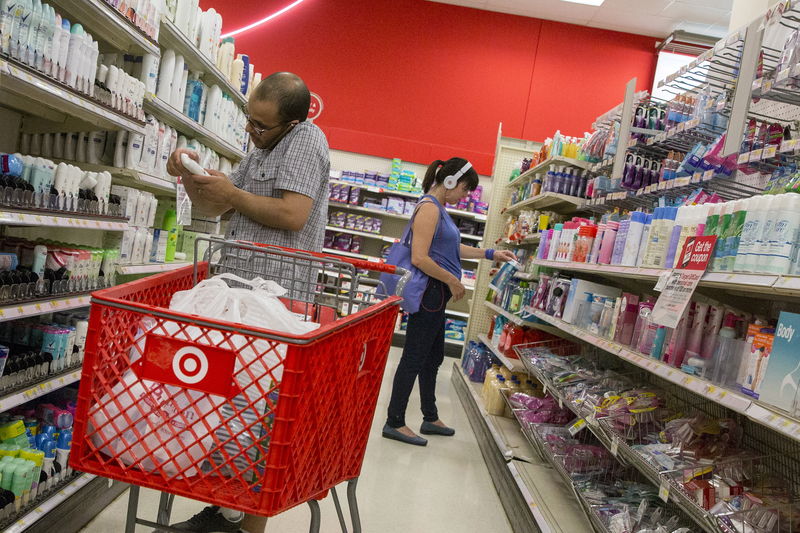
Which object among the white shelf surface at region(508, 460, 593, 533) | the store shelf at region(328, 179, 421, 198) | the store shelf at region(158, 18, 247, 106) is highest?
the store shelf at region(158, 18, 247, 106)

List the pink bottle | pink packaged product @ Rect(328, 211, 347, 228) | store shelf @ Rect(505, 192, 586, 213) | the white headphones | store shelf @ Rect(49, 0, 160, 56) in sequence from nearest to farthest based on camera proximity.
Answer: store shelf @ Rect(49, 0, 160, 56) → the pink bottle → the white headphones → store shelf @ Rect(505, 192, 586, 213) → pink packaged product @ Rect(328, 211, 347, 228)

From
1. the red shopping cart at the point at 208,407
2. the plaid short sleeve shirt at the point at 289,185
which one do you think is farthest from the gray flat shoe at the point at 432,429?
the red shopping cart at the point at 208,407

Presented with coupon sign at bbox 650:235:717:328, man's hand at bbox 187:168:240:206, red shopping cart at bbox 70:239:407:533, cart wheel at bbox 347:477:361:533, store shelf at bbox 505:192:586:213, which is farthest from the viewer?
store shelf at bbox 505:192:586:213

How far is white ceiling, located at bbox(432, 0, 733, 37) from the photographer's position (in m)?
8.53

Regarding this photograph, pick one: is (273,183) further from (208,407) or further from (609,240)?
(609,240)

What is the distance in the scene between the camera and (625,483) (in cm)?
279

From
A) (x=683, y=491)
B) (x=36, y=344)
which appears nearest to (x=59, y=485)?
(x=36, y=344)

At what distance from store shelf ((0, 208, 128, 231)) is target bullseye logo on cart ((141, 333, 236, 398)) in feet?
3.21

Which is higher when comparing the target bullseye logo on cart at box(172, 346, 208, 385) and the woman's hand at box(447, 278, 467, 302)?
the woman's hand at box(447, 278, 467, 302)

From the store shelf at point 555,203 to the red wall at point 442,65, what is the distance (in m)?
3.85

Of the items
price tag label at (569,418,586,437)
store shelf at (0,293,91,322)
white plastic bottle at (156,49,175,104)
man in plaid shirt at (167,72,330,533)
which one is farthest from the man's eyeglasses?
price tag label at (569,418,586,437)

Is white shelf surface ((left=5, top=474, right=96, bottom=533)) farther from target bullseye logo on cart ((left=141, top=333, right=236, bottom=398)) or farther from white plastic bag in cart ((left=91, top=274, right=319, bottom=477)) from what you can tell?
target bullseye logo on cart ((left=141, top=333, right=236, bottom=398))

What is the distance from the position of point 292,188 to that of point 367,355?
2.11ft

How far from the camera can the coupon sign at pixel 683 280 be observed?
6.51 feet
